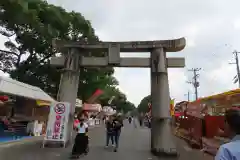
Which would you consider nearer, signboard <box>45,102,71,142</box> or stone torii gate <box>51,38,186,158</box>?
stone torii gate <box>51,38,186,158</box>

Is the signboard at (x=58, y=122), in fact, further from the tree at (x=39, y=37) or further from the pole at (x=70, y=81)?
the tree at (x=39, y=37)

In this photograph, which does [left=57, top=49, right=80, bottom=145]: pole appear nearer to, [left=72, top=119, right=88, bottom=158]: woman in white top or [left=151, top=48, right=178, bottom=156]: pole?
[left=72, top=119, right=88, bottom=158]: woman in white top

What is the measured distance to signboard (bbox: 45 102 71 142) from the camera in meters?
12.3

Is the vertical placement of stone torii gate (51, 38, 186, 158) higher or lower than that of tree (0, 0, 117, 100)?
lower

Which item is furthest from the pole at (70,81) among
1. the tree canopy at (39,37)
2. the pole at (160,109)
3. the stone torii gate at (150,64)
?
the tree canopy at (39,37)

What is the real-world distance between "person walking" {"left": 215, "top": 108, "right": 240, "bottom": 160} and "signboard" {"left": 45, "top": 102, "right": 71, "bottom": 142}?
35.5ft

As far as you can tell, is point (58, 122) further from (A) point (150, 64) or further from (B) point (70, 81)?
(A) point (150, 64)

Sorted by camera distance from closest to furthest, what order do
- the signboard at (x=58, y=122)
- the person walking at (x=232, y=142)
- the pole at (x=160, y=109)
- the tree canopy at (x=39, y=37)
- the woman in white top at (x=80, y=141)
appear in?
the person walking at (x=232, y=142) < the woman in white top at (x=80, y=141) < the pole at (x=160, y=109) < the signboard at (x=58, y=122) < the tree canopy at (x=39, y=37)

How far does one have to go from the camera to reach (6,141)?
46.4 ft

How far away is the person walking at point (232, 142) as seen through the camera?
2150 millimetres

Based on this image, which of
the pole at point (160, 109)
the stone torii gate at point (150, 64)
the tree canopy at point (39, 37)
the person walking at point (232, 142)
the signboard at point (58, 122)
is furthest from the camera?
the tree canopy at point (39, 37)

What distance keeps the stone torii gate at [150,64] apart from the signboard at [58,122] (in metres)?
0.52

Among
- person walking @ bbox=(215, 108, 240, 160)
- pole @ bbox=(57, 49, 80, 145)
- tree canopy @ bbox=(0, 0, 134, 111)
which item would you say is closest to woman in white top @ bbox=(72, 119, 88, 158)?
pole @ bbox=(57, 49, 80, 145)

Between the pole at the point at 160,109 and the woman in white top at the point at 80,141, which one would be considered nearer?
the woman in white top at the point at 80,141
